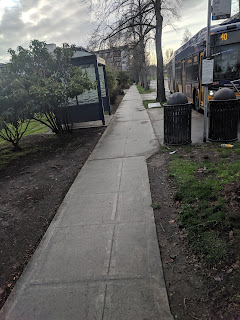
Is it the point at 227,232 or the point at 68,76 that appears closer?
the point at 227,232

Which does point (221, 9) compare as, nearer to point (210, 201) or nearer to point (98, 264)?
point (210, 201)

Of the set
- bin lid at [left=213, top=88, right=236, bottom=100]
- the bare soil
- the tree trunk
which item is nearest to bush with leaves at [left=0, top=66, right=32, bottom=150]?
the bare soil

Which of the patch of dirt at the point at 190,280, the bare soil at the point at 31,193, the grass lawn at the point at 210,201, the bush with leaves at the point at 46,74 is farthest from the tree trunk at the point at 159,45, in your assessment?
the patch of dirt at the point at 190,280

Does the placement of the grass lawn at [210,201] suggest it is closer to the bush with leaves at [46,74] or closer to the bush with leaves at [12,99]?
the bush with leaves at [46,74]

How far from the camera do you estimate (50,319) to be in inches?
86.6

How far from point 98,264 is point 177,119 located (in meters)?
5.01

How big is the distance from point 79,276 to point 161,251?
100 centimetres

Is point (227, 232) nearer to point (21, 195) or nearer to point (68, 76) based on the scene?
point (21, 195)

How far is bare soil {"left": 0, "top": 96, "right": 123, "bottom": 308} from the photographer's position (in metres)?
3.19

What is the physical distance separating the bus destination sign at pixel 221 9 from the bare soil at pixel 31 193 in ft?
16.4

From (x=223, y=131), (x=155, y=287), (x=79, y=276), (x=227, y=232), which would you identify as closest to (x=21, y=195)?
(x=79, y=276)

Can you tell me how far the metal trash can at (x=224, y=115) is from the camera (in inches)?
255

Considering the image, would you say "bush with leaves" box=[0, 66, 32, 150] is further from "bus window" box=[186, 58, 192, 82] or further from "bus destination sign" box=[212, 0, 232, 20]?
"bus window" box=[186, 58, 192, 82]

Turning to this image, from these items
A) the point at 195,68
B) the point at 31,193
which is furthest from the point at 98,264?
the point at 195,68
